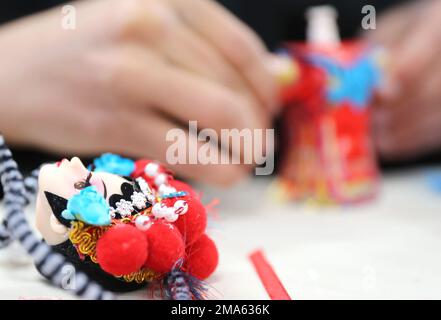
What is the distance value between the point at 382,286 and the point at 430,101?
0.53m

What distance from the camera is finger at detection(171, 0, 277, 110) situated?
480mm

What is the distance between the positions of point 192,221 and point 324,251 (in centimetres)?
14

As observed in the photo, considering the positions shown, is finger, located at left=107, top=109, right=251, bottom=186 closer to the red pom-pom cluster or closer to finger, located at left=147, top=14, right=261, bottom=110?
finger, located at left=147, top=14, right=261, bottom=110

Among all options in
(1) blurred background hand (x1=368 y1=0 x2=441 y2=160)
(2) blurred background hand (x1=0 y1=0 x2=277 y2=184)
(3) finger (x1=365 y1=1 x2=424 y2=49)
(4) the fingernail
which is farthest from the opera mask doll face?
(3) finger (x1=365 y1=1 x2=424 y2=49)

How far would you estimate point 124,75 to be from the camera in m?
0.50

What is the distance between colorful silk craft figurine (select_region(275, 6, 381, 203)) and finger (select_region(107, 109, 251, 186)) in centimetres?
12

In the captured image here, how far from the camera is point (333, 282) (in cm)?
31

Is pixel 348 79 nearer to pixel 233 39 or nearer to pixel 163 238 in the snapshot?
pixel 233 39

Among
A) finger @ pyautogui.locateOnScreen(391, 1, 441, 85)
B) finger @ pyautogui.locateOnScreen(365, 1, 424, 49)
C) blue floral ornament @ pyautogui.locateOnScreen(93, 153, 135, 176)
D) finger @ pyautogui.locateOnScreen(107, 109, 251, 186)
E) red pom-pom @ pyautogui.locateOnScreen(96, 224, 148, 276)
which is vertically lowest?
red pom-pom @ pyautogui.locateOnScreen(96, 224, 148, 276)

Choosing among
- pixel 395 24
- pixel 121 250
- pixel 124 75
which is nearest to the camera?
pixel 121 250

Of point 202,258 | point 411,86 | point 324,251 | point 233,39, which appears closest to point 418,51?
point 411,86

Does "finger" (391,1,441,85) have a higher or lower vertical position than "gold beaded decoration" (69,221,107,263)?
higher

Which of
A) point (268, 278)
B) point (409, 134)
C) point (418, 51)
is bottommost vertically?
point (268, 278)

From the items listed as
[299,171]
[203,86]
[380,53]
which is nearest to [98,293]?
[203,86]
